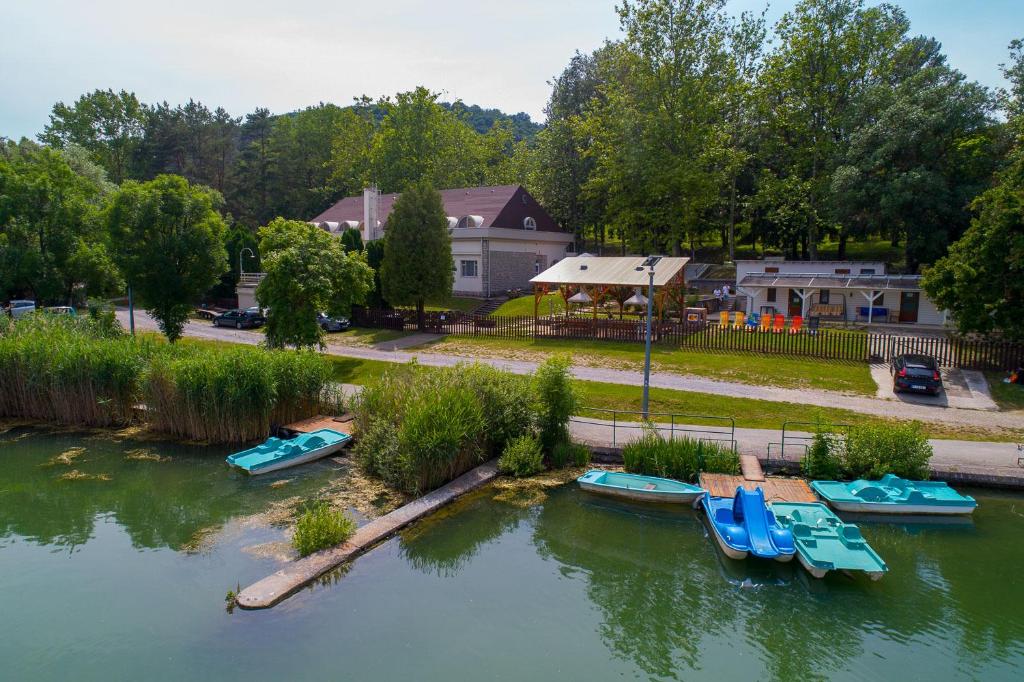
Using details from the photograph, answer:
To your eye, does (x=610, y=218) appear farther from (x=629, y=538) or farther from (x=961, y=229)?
(x=629, y=538)

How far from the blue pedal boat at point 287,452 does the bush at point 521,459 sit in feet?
16.2

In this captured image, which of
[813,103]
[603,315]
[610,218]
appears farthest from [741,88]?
[603,315]

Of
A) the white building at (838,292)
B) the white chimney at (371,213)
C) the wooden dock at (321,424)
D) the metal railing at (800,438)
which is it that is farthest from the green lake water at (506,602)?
the white chimney at (371,213)

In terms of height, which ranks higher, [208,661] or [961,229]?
[961,229]

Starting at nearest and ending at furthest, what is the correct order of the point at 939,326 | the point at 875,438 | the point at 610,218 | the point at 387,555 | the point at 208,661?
the point at 208,661
the point at 387,555
the point at 875,438
the point at 939,326
the point at 610,218

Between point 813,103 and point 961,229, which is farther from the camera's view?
point 813,103

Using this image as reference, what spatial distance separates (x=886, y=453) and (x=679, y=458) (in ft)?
15.5

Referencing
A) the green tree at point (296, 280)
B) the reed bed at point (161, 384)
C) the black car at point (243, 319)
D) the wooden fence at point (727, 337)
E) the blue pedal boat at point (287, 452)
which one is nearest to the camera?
the blue pedal boat at point (287, 452)

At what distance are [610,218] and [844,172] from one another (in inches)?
704

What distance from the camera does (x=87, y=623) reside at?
11008mm

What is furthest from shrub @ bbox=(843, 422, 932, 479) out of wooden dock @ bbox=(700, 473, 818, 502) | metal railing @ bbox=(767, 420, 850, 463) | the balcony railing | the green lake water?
the balcony railing

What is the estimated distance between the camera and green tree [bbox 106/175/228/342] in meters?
27.3

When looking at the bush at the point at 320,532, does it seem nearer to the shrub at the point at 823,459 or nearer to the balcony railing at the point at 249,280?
the shrub at the point at 823,459

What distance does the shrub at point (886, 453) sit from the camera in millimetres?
15633
